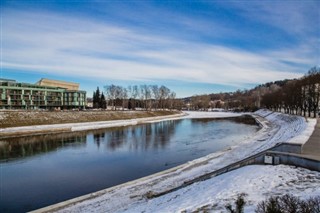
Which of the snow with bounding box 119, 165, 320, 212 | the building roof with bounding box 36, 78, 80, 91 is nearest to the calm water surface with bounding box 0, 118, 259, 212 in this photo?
the snow with bounding box 119, 165, 320, 212

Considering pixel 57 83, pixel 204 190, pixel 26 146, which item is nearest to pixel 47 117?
pixel 26 146

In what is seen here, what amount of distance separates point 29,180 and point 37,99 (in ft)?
284

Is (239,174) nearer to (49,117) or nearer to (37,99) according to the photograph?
(49,117)

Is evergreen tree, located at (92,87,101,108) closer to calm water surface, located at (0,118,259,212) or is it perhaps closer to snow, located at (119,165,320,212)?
calm water surface, located at (0,118,259,212)

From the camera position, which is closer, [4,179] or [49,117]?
[4,179]

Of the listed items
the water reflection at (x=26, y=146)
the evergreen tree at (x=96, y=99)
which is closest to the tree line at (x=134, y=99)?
the evergreen tree at (x=96, y=99)

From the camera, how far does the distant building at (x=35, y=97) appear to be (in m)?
88.1

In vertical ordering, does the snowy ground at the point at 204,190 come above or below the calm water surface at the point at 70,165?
above

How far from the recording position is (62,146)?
3394 cm

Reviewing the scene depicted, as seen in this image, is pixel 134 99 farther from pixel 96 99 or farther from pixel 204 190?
pixel 204 190

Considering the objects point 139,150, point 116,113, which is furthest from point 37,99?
point 139,150

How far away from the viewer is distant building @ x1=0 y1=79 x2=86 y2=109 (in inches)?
3469

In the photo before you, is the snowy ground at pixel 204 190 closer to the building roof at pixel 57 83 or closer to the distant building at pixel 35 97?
the distant building at pixel 35 97

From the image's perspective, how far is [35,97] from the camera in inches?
3829
